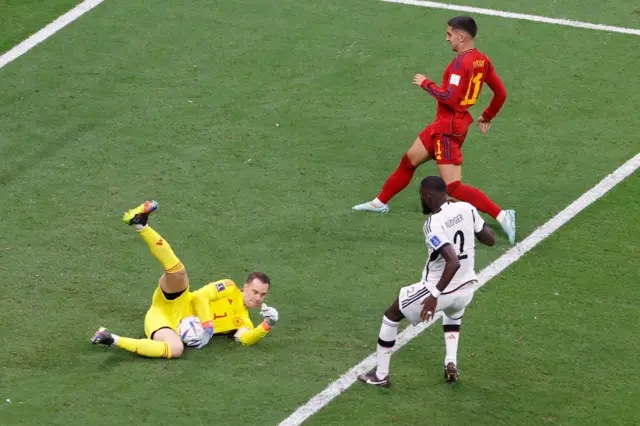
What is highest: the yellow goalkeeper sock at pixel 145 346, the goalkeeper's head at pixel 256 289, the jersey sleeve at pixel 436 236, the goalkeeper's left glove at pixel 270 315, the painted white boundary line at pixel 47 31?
the jersey sleeve at pixel 436 236

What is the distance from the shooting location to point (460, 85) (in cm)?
1130

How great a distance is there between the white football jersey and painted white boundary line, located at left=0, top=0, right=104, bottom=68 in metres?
8.20

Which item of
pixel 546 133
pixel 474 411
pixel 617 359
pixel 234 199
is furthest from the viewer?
pixel 546 133

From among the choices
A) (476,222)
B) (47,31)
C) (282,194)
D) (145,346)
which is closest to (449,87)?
(282,194)

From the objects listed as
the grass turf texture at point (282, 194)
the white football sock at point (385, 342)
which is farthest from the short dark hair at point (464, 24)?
the white football sock at point (385, 342)

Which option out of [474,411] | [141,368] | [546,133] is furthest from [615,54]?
[141,368]

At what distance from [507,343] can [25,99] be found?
7191 mm

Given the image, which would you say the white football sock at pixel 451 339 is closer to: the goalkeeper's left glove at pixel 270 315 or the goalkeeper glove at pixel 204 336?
the goalkeeper's left glove at pixel 270 315

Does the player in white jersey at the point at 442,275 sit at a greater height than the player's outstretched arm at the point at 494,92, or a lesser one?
lesser

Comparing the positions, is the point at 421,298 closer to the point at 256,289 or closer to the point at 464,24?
the point at 256,289

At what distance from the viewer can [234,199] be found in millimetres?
12383

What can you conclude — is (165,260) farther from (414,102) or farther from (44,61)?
(44,61)

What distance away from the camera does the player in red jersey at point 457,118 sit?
445 inches

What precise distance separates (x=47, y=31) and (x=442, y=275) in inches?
356
